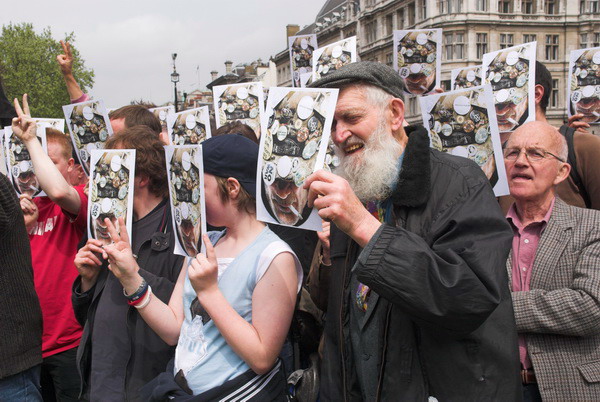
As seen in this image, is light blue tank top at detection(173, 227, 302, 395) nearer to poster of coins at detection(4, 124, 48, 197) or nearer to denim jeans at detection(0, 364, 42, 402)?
denim jeans at detection(0, 364, 42, 402)

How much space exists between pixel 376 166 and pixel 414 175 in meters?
0.16

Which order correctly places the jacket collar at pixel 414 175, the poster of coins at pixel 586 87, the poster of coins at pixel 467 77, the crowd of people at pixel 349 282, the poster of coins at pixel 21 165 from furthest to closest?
the poster of coins at pixel 467 77 < the poster of coins at pixel 586 87 < the poster of coins at pixel 21 165 < the jacket collar at pixel 414 175 < the crowd of people at pixel 349 282

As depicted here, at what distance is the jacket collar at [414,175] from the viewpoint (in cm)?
206

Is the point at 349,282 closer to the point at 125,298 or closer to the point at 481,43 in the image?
the point at 125,298

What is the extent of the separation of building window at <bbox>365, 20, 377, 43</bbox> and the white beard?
58.5 meters

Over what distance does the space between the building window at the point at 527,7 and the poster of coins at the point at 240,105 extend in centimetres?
5320

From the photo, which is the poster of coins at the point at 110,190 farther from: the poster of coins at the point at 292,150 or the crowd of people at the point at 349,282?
Result: the poster of coins at the point at 292,150

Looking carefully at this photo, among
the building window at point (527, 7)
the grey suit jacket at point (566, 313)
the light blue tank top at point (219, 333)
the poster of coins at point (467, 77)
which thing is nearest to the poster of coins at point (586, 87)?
the poster of coins at point (467, 77)

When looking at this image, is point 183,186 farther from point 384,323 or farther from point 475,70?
point 475,70

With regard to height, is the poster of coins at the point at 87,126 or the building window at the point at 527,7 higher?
the building window at the point at 527,7

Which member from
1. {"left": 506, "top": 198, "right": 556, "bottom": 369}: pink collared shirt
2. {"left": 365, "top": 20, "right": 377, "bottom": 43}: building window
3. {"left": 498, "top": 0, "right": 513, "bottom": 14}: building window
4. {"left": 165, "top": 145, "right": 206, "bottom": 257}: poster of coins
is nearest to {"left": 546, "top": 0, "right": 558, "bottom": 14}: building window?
{"left": 498, "top": 0, "right": 513, "bottom": 14}: building window

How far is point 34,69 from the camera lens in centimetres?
4628

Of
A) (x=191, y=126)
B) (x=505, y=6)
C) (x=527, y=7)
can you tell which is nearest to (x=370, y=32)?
(x=505, y=6)

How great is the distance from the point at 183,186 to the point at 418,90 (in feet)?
9.47
